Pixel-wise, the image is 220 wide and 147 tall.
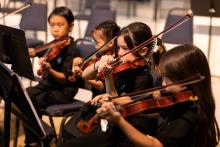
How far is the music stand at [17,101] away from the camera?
1.82 metres

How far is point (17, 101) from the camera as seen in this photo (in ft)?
6.42

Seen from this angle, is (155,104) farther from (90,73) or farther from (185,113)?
(90,73)

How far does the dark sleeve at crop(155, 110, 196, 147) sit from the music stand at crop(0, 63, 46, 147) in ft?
1.78

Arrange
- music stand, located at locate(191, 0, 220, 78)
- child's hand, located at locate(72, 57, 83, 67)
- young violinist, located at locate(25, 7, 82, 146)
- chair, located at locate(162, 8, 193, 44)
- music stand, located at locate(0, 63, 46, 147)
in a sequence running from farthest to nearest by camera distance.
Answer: music stand, located at locate(191, 0, 220, 78), chair, located at locate(162, 8, 193, 44), young violinist, located at locate(25, 7, 82, 146), child's hand, located at locate(72, 57, 83, 67), music stand, located at locate(0, 63, 46, 147)

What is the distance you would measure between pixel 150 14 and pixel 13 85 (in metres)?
7.39

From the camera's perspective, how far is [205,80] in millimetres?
1656

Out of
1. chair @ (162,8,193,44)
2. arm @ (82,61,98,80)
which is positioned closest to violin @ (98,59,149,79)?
arm @ (82,61,98,80)

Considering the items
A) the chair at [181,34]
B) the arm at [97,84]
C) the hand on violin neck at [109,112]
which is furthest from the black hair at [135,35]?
the chair at [181,34]

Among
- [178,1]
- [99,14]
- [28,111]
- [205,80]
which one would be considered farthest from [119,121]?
[178,1]

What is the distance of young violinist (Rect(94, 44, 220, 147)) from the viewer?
1.61 m

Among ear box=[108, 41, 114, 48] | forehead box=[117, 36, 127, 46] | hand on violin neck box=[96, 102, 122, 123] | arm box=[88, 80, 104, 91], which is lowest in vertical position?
arm box=[88, 80, 104, 91]

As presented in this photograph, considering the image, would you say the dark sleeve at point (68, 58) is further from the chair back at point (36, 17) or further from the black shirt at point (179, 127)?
the chair back at point (36, 17)

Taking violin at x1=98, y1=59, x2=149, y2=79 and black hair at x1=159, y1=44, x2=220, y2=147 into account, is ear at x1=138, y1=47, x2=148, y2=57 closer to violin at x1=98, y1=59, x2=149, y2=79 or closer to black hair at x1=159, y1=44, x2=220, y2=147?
violin at x1=98, y1=59, x2=149, y2=79

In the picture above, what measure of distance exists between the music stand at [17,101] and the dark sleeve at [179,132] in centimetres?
54
